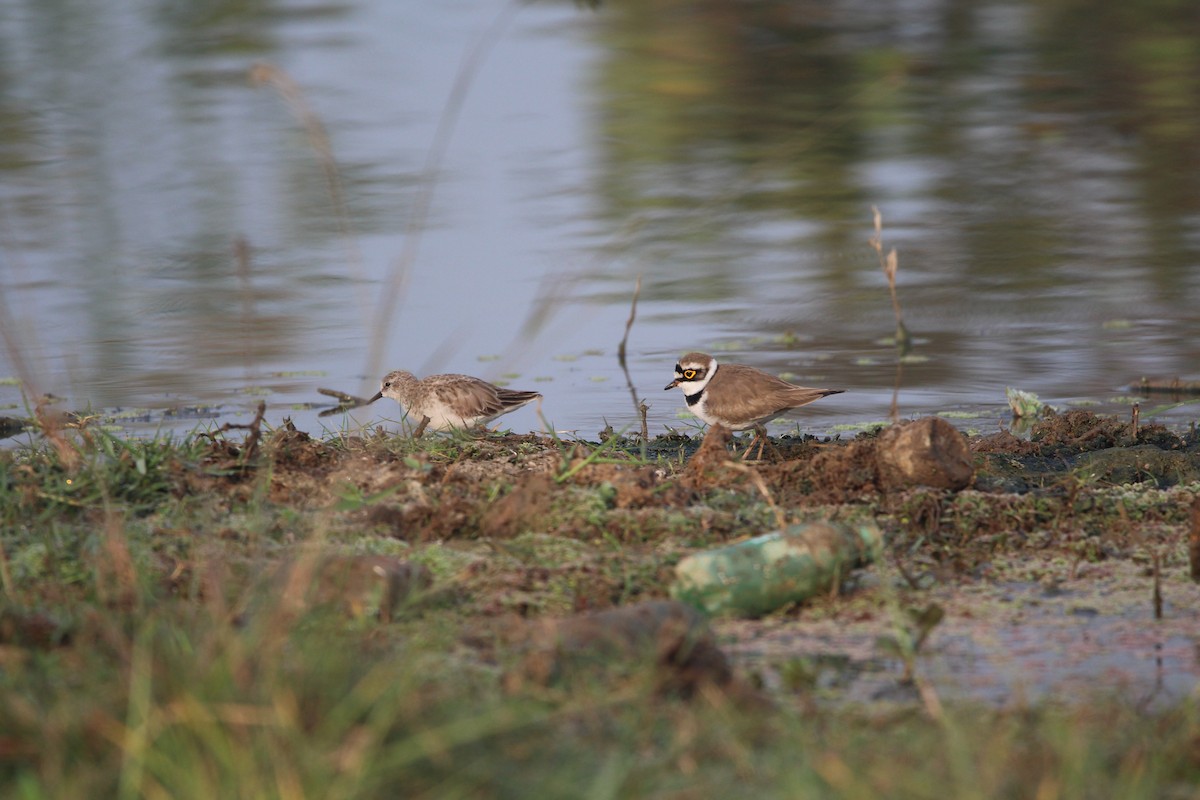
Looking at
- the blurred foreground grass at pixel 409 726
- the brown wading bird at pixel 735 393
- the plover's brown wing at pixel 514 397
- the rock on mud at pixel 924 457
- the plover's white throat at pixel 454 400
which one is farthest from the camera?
the plover's brown wing at pixel 514 397

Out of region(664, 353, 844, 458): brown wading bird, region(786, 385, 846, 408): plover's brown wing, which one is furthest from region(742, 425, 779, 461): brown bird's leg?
region(786, 385, 846, 408): plover's brown wing

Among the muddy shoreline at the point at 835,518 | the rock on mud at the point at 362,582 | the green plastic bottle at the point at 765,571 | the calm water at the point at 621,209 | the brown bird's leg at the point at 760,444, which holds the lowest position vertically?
the calm water at the point at 621,209

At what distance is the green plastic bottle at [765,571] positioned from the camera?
141 inches

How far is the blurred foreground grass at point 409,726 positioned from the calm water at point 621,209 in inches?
44.3

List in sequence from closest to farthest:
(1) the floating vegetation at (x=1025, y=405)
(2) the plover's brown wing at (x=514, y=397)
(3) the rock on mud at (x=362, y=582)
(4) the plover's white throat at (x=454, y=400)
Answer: (3) the rock on mud at (x=362, y=582) < (4) the plover's white throat at (x=454, y=400) < (1) the floating vegetation at (x=1025, y=405) < (2) the plover's brown wing at (x=514, y=397)

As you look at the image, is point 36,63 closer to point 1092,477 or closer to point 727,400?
point 727,400

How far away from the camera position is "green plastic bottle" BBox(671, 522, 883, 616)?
357 centimetres

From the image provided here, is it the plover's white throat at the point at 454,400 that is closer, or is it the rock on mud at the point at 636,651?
the rock on mud at the point at 636,651

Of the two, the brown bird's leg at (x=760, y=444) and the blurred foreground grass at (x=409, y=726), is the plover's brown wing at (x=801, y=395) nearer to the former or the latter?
the brown bird's leg at (x=760, y=444)

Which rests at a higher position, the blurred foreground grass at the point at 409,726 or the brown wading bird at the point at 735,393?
the blurred foreground grass at the point at 409,726

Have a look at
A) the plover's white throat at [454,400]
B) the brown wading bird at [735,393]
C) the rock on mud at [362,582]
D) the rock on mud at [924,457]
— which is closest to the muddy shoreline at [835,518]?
the rock on mud at [924,457]

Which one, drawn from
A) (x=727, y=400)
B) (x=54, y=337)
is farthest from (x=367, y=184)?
(x=727, y=400)

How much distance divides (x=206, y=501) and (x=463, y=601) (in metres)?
0.95

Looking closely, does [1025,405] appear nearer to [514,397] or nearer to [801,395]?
[801,395]
